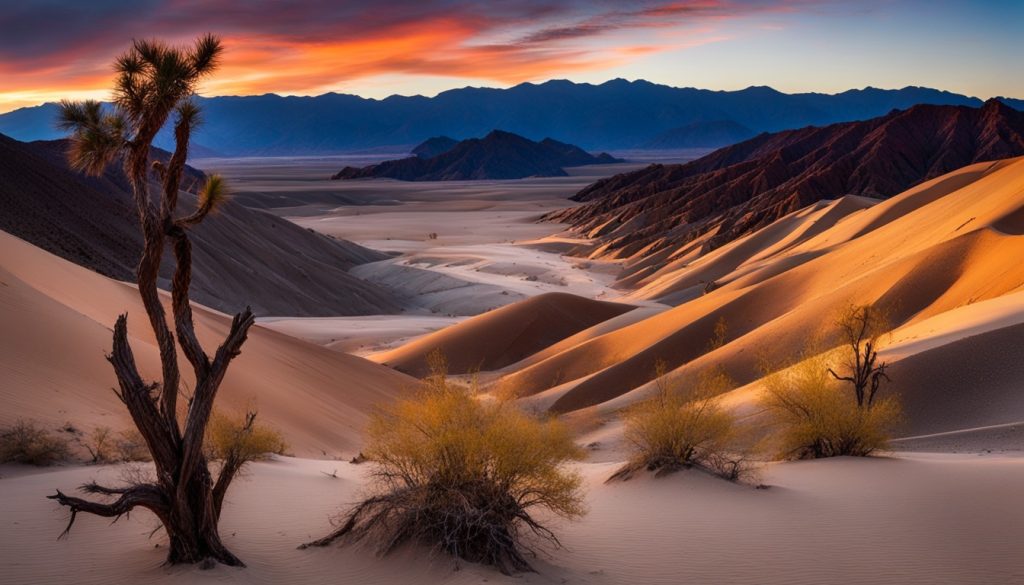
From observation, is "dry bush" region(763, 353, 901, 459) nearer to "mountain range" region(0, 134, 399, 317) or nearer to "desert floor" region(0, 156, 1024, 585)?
"desert floor" region(0, 156, 1024, 585)

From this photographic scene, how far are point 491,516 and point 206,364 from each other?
307 cm

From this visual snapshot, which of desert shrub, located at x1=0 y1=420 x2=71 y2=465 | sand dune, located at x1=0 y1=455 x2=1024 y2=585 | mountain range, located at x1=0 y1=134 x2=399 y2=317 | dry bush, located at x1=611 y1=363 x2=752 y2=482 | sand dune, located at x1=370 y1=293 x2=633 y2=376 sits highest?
mountain range, located at x1=0 y1=134 x2=399 y2=317

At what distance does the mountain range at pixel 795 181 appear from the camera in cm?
6981

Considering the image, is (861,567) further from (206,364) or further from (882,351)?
(882,351)

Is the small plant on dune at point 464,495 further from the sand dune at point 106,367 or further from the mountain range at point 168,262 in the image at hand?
the mountain range at point 168,262

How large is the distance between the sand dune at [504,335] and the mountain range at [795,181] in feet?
79.2

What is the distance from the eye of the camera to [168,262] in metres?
43.2

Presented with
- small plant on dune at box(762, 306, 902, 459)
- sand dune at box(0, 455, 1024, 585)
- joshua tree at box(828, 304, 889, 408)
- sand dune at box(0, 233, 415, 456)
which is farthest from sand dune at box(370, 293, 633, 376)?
sand dune at box(0, 455, 1024, 585)

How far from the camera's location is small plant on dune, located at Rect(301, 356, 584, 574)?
8742mm

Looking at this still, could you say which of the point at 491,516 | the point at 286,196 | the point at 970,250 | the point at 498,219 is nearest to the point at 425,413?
the point at 491,516

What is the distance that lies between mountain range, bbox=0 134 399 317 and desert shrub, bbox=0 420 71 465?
1053 inches

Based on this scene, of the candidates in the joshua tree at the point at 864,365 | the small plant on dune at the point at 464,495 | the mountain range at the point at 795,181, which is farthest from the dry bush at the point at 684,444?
the mountain range at the point at 795,181

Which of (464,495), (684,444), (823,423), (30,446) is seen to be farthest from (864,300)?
(30,446)

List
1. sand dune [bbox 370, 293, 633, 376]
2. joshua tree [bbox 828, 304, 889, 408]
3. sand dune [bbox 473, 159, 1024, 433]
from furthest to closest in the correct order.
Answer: sand dune [bbox 370, 293, 633, 376], sand dune [bbox 473, 159, 1024, 433], joshua tree [bbox 828, 304, 889, 408]
